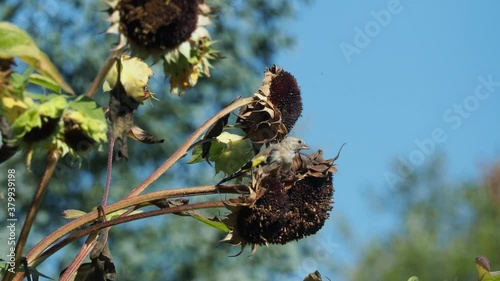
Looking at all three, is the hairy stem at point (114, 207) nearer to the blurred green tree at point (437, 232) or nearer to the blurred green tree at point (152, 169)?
the blurred green tree at point (152, 169)

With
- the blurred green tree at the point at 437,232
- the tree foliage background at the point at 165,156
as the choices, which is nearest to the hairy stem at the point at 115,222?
the tree foliage background at the point at 165,156

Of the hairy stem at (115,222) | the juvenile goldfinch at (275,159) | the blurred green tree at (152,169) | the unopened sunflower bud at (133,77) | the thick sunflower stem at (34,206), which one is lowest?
the thick sunflower stem at (34,206)

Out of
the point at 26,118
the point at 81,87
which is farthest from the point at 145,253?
the point at 26,118

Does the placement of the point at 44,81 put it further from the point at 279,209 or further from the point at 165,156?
the point at 165,156

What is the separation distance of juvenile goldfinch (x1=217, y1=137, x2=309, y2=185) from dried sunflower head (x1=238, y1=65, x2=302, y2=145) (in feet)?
0.21

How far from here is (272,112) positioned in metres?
1.75

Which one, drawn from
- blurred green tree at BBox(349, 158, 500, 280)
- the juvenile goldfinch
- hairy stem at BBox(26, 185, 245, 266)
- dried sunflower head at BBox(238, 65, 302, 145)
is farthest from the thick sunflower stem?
blurred green tree at BBox(349, 158, 500, 280)

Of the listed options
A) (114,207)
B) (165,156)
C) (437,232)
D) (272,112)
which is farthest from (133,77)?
(437,232)

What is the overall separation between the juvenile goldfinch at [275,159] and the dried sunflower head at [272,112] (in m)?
0.06

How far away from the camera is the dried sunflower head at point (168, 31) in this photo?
128 cm

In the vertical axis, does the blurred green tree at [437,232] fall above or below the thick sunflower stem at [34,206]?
above

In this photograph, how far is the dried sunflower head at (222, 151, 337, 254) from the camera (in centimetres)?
161

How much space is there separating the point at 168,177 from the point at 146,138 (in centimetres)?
734

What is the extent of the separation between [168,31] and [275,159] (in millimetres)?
397
